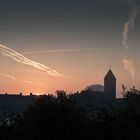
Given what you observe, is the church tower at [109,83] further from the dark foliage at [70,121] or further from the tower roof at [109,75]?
the dark foliage at [70,121]

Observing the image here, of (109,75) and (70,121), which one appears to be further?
(109,75)

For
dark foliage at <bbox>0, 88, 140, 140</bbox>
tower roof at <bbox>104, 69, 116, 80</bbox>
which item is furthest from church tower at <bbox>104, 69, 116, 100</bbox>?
dark foliage at <bbox>0, 88, 140, 140</bbox>

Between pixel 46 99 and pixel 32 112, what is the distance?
5.47 ft

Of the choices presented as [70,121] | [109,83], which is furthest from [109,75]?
[70,121]

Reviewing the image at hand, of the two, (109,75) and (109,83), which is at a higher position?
(109,75)

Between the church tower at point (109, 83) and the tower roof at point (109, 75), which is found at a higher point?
the tower roof at point (109, 75)

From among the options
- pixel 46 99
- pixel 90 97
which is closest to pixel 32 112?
pixel 46 99

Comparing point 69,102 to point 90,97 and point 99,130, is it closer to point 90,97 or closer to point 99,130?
point 99,130

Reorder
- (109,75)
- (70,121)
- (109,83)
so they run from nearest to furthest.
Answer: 1. (70,121)
2. (109,83)
3. (109,75)

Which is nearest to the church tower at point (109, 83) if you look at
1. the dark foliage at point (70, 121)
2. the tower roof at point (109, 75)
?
the tower roof at point (109, 75)

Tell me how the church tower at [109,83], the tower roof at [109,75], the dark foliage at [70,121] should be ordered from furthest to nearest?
the tower roof at [109,75]
the church tower at [109,83]
the dark foliage at [70,121]

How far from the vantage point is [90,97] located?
12594 cm

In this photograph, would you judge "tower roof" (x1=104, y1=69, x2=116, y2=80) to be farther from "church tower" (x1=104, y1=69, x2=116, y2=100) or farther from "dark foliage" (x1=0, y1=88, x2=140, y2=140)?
"dark foliage" (x1=0, y1=88, x2=140, y2=140)

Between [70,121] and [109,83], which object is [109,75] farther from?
[70,121]
